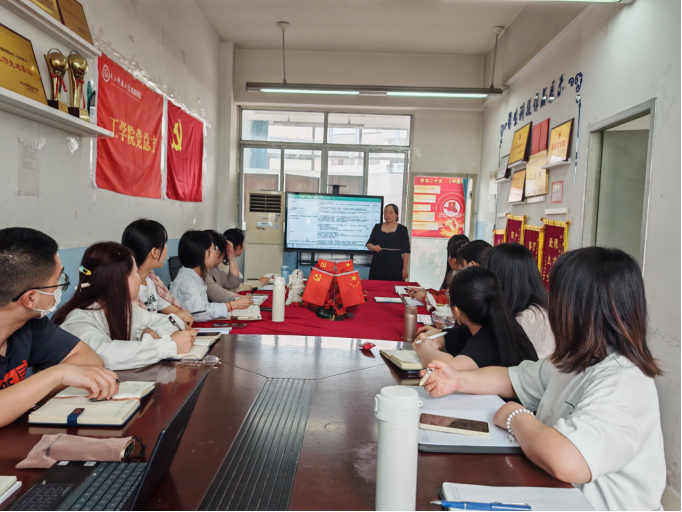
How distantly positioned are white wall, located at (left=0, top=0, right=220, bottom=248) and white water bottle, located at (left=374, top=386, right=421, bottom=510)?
2401 millimetres

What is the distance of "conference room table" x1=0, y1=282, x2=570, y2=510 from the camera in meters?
0.81

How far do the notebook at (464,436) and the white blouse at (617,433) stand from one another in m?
0.15

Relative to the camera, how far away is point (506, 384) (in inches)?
51.7

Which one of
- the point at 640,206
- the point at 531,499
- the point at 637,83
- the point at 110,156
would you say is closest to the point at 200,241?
the point at 110,156

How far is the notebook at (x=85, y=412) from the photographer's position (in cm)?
102

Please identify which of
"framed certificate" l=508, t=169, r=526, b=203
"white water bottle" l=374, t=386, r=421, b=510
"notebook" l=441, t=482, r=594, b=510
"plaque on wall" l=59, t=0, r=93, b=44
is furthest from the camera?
"framed certificate" l=508, t=169, r=526, b=203

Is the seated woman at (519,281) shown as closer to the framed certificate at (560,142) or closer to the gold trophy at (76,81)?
the framed certificate at (560,142)

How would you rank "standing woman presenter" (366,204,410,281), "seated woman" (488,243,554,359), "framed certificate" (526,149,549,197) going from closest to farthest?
"seated woman" (488,243,554,359)
"framed certificate" (526,149,549,197)
"standing woman presenter" (366,204,410,281)

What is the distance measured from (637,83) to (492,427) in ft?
8.50

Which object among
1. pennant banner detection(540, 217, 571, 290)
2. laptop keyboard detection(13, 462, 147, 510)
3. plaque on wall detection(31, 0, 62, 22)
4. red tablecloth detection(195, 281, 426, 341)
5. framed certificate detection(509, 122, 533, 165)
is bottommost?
red tablecloth detection(195, 281, 426, 341)

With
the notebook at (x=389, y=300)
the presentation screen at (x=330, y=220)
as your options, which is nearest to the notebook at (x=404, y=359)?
the notebook at (x=389, y=300)

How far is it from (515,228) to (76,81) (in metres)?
3.99

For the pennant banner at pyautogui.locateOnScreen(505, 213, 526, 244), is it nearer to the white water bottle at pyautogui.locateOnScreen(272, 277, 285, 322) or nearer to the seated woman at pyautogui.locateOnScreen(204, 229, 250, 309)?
the seated woman at pyautogui.locateOnScreen(204, 229, 250, 309)

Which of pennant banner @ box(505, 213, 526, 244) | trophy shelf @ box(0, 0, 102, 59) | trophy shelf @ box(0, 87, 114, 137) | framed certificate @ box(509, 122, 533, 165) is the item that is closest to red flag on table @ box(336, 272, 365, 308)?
trophy shelf @ box(0, 87, 114, 137)
